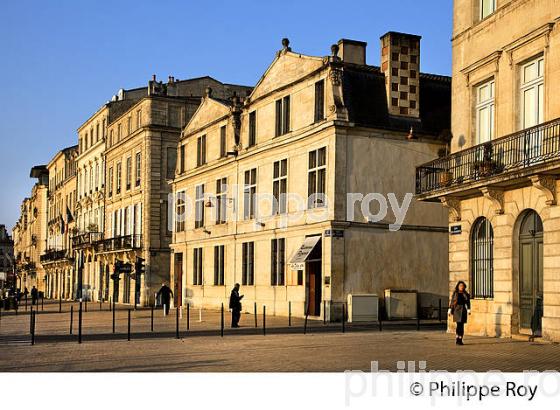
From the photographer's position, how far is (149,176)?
175 ft

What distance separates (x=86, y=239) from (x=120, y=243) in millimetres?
11264

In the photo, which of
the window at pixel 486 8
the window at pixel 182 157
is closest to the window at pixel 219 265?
the window at pixel 182 157

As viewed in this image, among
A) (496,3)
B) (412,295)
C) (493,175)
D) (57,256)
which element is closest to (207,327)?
(412,295)

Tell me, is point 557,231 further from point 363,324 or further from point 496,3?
point 363,324

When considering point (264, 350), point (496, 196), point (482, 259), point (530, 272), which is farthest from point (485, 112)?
point (264, 350)

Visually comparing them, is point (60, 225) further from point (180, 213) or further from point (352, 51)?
point (352, 51)

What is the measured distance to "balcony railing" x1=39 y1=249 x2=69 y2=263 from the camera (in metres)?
78.9

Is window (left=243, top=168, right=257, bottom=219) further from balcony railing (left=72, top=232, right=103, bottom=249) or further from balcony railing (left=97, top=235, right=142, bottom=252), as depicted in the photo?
balcony railing (left=72, top=232, right=103, bottom=249)

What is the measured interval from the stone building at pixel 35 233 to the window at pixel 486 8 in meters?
77.1

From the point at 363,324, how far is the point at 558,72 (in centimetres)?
1277

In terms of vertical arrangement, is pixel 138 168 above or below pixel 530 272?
above

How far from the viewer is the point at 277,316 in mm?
35188

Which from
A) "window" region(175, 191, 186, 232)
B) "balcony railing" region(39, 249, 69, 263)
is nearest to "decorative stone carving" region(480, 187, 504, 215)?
"window" region(175, 191, 186, 232)

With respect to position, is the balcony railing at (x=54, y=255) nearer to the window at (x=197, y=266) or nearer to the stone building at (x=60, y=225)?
the stone building at (x=60, y=225)
